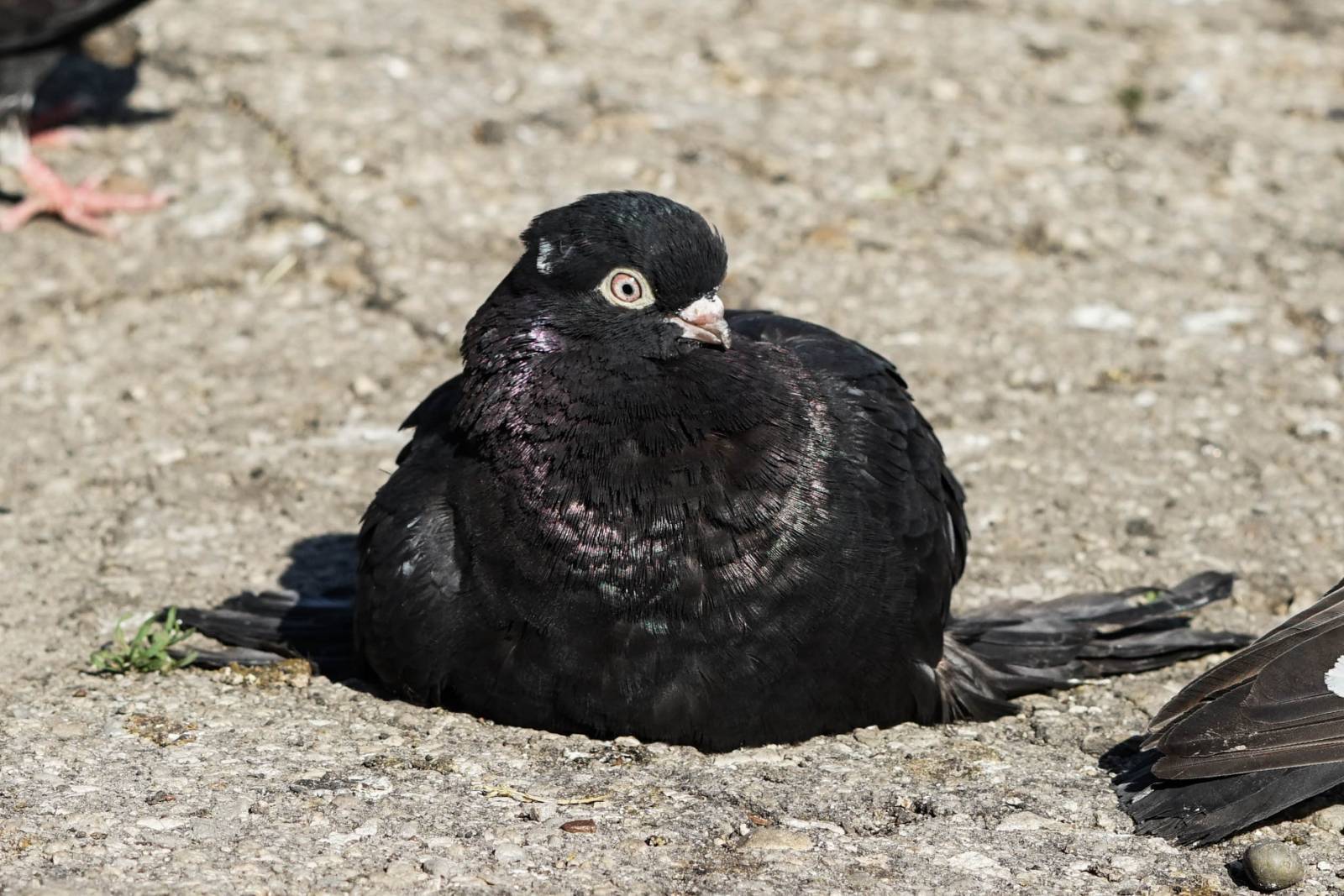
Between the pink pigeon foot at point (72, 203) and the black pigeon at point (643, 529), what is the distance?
131 inches

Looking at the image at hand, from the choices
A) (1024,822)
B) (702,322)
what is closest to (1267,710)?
(1024,822)

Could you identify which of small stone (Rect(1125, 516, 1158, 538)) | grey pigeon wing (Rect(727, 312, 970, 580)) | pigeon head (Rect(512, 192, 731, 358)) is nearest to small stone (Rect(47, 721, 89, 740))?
pigeon head (Rect(512, 192, 731, 358))

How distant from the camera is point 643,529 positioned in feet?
11.5

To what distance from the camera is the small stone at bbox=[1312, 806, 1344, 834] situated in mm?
3344

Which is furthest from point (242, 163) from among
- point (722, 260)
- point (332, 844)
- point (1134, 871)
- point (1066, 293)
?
point (1134, 871)

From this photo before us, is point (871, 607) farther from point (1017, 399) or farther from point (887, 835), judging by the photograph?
point (1017, 399)

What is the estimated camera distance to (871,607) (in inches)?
144

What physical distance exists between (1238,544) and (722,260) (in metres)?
1.90

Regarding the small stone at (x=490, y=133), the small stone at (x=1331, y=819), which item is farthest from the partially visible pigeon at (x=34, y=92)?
the small stone at (x=1331, y=819)

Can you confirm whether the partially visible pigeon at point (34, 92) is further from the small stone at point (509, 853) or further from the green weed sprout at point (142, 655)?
the small stone at point (509, 853)

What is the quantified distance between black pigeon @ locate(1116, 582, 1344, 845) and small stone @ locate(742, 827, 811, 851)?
65 cm

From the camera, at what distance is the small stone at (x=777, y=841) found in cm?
318

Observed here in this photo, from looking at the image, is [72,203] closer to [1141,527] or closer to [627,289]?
[627,289]

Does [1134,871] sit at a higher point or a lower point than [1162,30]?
lower
